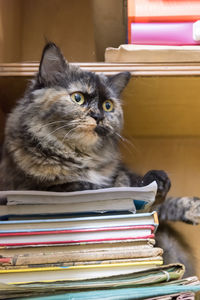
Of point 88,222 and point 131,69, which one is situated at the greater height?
Result: point 131,69

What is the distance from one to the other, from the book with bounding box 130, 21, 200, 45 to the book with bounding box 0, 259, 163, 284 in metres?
0.78

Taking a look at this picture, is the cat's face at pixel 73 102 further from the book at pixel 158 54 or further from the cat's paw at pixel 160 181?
the cat's paw at pixel 160 181

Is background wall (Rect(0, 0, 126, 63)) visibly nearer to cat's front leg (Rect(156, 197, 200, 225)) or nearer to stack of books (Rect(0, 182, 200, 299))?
cat's front leg (Rect(156, 197, 200, 225))

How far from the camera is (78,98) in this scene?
108 centimetres

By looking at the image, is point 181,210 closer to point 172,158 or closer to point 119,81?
point 172,158

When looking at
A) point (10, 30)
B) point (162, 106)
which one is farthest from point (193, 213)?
point (10, 30)

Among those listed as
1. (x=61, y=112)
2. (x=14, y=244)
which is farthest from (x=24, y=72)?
(x=14, y=244)

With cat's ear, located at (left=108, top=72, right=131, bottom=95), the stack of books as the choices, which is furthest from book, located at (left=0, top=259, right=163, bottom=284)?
cat's ear, located at (left=108, top=72, right=131, bottom=95)

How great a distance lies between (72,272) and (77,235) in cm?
9

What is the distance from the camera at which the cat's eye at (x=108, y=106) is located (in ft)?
3.84

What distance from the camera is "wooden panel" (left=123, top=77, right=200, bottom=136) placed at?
3.81 feet

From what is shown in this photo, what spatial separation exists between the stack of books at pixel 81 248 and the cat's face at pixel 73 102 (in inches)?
10.4

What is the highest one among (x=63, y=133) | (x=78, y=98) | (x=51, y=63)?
(x=51, y=63)

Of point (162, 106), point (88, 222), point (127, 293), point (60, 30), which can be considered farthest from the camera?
point (60, 30)
